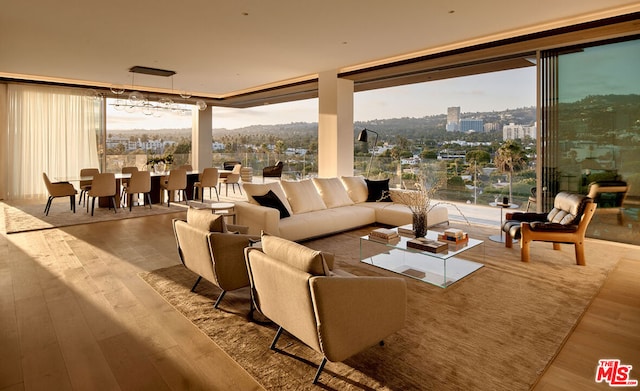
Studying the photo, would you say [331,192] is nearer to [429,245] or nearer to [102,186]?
[429,245]

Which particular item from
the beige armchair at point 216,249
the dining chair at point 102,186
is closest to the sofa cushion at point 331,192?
the beige armchair at point 216,249

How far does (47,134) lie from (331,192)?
26.7 ft

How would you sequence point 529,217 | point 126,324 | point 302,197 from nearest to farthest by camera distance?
point 126,324
point 529,217
point 302,197

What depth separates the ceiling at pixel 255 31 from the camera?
15.1ft

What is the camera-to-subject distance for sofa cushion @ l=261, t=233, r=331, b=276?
216 centimetres

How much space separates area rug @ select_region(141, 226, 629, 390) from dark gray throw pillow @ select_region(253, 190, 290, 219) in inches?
52.2

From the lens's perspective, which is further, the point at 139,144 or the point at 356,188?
the point at 139,144

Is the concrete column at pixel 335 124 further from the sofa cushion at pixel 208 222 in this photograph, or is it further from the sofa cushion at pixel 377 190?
the sofa cushion at pixel 208 222

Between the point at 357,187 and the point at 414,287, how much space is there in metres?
3.35

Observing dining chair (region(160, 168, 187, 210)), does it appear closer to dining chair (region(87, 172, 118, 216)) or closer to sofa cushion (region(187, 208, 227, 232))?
dining chair (region(87, 172, 118, 216))

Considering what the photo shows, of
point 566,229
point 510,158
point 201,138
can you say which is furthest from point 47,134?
point 566,229

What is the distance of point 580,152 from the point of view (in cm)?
574

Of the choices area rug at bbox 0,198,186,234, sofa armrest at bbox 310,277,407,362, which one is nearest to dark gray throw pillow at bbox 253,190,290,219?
sofa armrest at bbox 310,277,407,362

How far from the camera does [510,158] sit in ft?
22.2
